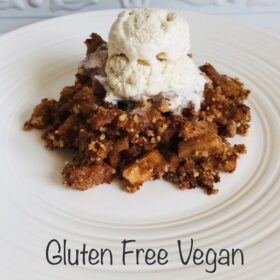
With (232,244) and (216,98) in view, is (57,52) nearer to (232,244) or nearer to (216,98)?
(216,98)

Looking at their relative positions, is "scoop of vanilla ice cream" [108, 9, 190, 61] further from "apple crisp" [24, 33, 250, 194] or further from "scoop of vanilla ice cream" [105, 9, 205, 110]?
"apple crisp" [24, 33, 250, 194]

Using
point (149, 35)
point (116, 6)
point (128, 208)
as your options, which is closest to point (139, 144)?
point (128, 208)

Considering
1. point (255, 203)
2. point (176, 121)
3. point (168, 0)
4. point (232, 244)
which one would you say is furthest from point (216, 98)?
point (168, 0)

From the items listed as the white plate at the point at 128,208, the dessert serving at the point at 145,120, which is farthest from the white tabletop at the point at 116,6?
the dessert serving at the point at 145,120

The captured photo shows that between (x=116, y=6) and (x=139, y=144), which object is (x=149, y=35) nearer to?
(x=139, y=144)

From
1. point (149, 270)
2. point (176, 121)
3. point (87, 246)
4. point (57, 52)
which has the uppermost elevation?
point (57, 52)

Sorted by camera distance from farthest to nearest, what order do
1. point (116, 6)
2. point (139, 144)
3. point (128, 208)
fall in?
point (116, 6), point (139, 144), point (128, 208)

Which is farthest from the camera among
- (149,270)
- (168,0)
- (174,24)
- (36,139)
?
(168,0)
